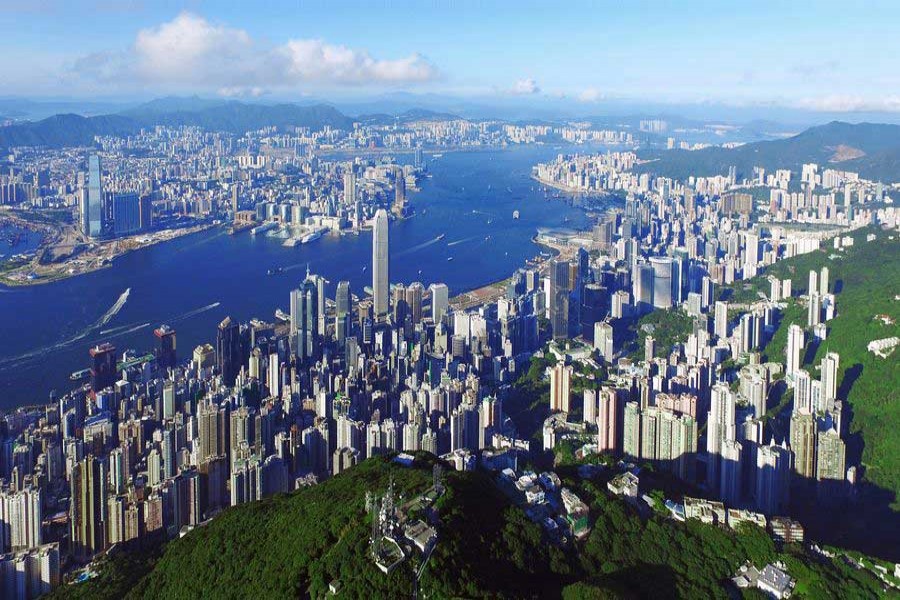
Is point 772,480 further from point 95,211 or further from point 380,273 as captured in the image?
point 95,211

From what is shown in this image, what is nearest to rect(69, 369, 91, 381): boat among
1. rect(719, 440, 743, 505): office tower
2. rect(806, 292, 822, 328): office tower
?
rect(719, 440, 743, 505): office tower

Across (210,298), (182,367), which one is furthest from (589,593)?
→ (210,298)

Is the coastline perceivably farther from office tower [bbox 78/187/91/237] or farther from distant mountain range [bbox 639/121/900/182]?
distant mountain range [bbox 639/121/900/182]

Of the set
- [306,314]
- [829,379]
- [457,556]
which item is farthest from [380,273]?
[457,556]

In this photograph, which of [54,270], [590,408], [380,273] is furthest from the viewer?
[54,270]

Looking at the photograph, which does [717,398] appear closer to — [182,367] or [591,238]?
[182,367]

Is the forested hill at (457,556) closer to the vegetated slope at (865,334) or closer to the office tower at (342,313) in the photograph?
the vegetated slope at (865,334)
